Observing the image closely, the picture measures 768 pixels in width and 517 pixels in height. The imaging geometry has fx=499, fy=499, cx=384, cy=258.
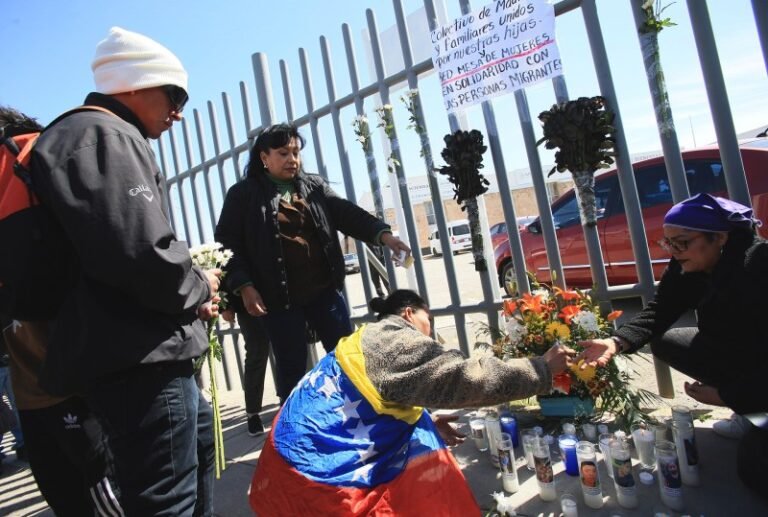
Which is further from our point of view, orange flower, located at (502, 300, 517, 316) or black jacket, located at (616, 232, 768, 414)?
orange flower, located at (502, 300, 517, 316)

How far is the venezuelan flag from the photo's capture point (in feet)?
5.45

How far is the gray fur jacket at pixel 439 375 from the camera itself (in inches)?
66.3

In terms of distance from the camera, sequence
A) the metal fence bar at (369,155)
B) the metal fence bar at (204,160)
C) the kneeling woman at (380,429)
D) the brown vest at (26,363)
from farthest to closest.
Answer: the metal fence bar at (204,160) → the metal fence bar at (369,155) → the brown vest at (26,363) → the kneeling woman at (380,429)

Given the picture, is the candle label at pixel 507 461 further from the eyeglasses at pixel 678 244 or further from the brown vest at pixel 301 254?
the brown vest at pixel 301 254

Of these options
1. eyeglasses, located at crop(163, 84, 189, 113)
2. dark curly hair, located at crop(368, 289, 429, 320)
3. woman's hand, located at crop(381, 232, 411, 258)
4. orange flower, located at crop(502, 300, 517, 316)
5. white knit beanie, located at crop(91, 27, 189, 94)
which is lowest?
orange flower, located at crop(502, 300, 517, 316)

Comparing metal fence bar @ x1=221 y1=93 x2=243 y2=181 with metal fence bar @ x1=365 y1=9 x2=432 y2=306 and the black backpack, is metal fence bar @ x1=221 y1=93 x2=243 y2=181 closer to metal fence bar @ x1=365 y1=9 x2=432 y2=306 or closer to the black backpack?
metal fence bar @ x1=365 y1=9 x2=432 y2=306

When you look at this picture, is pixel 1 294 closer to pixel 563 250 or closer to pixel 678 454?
pixel 678 454

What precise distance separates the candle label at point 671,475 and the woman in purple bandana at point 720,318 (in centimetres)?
28

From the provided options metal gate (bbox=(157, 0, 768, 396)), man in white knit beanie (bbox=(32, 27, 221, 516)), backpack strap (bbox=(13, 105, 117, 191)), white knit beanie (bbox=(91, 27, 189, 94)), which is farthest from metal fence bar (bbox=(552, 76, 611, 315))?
backpack strap (bbox=(13, 105, 117, 191))

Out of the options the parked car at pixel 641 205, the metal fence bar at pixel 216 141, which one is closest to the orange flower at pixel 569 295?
the parked car at pixel 641 205

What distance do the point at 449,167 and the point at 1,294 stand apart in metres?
2.46

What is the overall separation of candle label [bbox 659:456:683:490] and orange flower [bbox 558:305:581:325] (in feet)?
2.62

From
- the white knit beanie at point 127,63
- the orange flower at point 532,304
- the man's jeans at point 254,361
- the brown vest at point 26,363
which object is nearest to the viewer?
the white knit beanie at point 127,63

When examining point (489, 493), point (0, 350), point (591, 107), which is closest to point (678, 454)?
point (489, 493)
